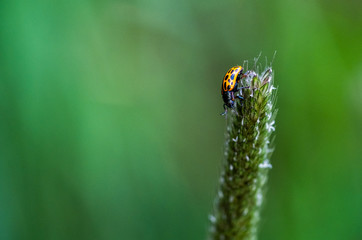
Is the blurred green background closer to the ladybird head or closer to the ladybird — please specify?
the ladybird head

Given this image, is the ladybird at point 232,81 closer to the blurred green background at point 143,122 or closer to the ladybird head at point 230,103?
the ladybird head at point 230,103

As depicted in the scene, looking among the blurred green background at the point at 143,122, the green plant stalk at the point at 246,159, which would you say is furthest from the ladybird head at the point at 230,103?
the blurred green background at the point at 143,122

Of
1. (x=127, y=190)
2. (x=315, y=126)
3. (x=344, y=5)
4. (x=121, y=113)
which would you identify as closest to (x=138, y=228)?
(x=127, y=190)

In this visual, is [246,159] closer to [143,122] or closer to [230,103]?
[230,103]

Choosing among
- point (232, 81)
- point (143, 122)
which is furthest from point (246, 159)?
point (143, 122)

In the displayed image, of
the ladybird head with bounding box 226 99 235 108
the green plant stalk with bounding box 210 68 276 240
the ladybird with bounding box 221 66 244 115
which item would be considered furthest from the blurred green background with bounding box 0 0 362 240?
the green plant stalk with bounding box 210 68 276 240
